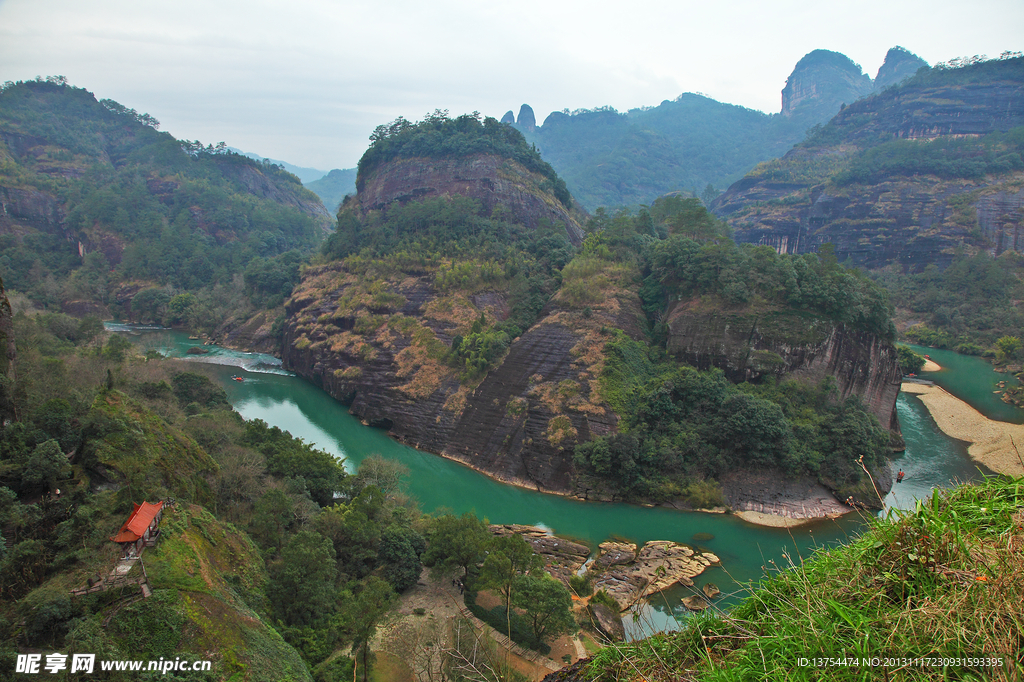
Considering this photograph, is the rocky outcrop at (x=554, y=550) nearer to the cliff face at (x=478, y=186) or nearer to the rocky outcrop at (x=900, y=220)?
the cliff face at (x=478, y=186)

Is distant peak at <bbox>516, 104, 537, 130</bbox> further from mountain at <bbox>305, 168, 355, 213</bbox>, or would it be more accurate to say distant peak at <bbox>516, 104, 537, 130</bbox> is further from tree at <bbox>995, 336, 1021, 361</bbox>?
tree at <bbox>995, 336, 1021, 361</bbox>

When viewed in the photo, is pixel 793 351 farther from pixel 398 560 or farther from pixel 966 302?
pixel 966 302

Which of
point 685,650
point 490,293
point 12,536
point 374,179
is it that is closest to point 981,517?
point 685,650

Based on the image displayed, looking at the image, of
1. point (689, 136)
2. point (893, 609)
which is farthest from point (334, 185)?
point (893, 609)

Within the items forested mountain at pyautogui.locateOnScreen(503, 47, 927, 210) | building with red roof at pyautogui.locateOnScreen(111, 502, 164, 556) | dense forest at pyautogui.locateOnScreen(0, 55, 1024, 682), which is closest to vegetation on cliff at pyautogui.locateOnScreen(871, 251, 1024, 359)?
dense forest at pyautogui.locateOnScreen(0, 55, 1024, 682)

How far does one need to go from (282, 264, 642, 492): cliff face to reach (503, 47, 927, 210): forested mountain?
73.0 m

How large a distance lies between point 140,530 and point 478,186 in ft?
127

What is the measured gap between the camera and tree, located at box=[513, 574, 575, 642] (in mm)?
12227

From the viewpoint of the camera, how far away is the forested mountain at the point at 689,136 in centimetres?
10794

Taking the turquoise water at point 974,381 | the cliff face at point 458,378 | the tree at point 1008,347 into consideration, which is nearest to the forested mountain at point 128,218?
the cliff face at point 458,378

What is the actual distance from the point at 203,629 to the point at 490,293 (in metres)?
28.0

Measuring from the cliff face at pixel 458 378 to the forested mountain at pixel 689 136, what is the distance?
72956 mm

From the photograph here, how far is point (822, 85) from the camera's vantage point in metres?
130

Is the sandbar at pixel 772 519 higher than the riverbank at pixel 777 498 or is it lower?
lower
